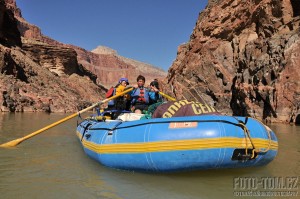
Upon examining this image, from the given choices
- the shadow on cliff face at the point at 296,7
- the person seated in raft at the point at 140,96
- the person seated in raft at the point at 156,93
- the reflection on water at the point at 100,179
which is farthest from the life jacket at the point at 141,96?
the shadow on cliff face at the point at 296,7

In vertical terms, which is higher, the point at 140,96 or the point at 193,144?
the point at 140,96

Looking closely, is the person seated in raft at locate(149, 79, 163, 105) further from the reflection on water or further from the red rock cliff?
the red rock cliff

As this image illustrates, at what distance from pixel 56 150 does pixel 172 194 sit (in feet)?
12.8

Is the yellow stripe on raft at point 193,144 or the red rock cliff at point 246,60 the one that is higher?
the red rock cliff at point 246,60

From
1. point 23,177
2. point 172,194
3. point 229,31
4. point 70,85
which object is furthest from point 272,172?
point 70,85

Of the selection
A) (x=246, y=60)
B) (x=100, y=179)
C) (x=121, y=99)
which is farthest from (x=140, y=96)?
(x=246, y=60)

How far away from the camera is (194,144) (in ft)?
13.6

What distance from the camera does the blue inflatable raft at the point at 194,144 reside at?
4137 mm

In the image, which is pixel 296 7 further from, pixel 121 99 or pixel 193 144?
pixel 193 144

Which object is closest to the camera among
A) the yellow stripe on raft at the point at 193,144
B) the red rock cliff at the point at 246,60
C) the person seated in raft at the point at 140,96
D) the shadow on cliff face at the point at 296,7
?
the yellow stripe on raft at the point at 193,144

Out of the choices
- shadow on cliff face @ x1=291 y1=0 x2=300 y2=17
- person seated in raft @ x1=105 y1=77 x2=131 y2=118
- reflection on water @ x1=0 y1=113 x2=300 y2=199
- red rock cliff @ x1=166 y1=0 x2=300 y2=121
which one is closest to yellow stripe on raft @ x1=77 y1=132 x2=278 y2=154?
reflection on water @ x1=0 y1=113 x2=300 y2=199

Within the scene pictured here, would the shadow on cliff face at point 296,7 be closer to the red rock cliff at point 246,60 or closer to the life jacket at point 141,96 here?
the red rock cliff at point 246,60

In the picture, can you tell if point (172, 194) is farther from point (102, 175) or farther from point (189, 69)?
point (189, 69)

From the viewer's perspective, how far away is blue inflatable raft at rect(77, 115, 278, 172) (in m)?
4.14
